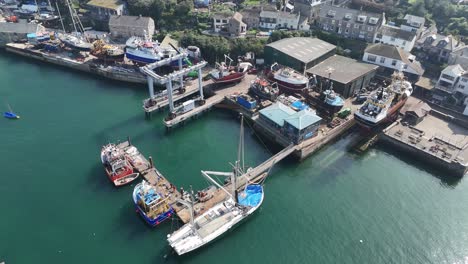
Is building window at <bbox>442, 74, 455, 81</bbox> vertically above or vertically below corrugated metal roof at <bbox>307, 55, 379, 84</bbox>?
above

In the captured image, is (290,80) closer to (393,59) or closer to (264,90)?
(264,90)

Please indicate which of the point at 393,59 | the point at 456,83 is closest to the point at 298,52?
the point at 393,59

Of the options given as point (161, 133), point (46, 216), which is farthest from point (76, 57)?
point (46, 216)

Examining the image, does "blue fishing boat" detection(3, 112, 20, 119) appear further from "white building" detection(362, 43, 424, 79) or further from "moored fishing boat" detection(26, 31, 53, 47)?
"white building" detection(362, 43, 424, 79)

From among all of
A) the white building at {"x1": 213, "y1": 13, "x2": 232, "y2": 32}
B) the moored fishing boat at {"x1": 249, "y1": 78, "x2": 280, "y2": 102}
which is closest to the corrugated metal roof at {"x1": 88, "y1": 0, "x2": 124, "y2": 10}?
the white building at {"x1": 213, "y1": 13, "x2": 232, "y2": 32}

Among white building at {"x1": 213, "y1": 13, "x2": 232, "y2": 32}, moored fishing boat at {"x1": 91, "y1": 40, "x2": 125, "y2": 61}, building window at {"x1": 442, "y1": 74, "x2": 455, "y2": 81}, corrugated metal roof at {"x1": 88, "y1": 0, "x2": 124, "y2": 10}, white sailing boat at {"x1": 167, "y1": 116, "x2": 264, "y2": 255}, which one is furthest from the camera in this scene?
corrugated metal roof at {"x1": 88, "y1": 0, "x2": 124, "y2": 10}

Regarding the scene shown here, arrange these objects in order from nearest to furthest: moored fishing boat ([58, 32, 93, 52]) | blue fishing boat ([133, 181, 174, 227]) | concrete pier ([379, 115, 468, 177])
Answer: blue fishing boat ([133, 181, 174, 227]) → concrete pier ([379, 115, 468, 177]) → moored fishing boat ([58, 32, 93, 52])
